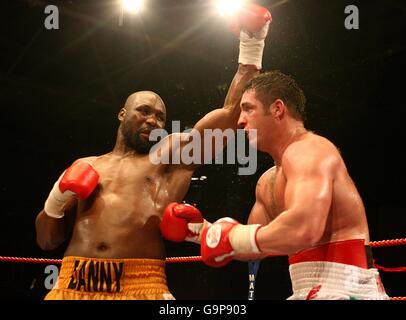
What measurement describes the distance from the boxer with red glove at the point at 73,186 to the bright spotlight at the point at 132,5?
3.34 m

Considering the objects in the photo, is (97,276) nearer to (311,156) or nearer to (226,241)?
(226,241)

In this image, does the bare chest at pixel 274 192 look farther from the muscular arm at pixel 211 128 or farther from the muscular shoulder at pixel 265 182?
the muscular arm at pixel 211 128

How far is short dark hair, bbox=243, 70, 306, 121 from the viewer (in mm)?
1902

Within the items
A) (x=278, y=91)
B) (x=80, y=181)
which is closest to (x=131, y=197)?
(x=80, y=181)

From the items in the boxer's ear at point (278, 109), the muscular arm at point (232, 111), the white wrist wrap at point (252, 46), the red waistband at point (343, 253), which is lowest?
the red waistband at point (343, 253)

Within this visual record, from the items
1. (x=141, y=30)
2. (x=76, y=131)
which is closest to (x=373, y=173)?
(x=141, y=30)

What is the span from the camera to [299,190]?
4.94 feet

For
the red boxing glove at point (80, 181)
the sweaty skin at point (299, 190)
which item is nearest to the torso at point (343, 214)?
the sweaty skin at point (299, 190)

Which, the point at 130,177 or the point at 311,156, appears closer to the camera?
the point at 311,156

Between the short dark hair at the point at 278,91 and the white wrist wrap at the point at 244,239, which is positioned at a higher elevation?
the short dark hair at the point at 278,91

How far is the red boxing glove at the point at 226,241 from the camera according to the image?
1.53 meters

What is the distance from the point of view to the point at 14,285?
20.6 ft

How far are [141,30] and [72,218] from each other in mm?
4027

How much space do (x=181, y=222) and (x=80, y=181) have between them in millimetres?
513
